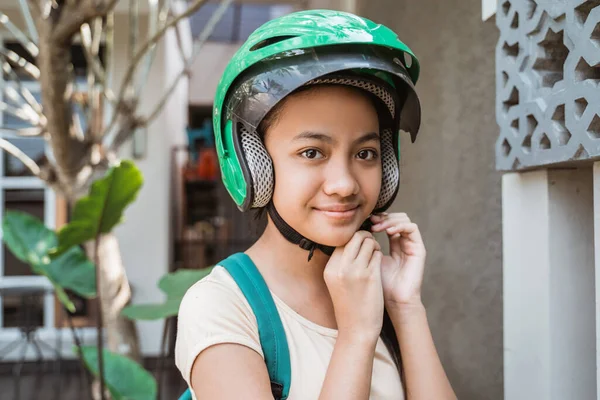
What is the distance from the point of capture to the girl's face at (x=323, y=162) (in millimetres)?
1183

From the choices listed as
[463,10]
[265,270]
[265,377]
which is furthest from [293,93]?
[463,10]

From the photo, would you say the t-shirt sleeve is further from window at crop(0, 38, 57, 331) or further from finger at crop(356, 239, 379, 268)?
window at crop(0, 38, 57, 331)

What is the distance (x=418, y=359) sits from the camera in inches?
48.6

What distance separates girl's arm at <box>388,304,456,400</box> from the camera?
4.00 ft

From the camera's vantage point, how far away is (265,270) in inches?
50.7

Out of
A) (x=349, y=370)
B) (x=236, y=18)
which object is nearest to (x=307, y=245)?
(x=349, y=370)

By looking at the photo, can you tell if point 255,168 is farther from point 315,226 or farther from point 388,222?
point 388,222

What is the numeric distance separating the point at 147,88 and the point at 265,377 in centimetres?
584

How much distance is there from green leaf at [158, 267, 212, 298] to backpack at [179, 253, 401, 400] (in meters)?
1.66

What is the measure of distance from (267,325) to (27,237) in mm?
2444

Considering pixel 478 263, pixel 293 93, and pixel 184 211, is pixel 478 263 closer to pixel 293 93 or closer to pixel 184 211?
pixel 293 93

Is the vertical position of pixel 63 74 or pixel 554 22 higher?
pixel 63 74

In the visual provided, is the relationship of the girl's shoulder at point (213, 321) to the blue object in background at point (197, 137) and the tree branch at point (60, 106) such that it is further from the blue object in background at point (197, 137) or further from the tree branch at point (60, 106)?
the blue object in background at point (197, 137)

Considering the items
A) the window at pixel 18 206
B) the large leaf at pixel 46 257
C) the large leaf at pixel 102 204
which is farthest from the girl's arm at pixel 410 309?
the window at pixel 18 206
